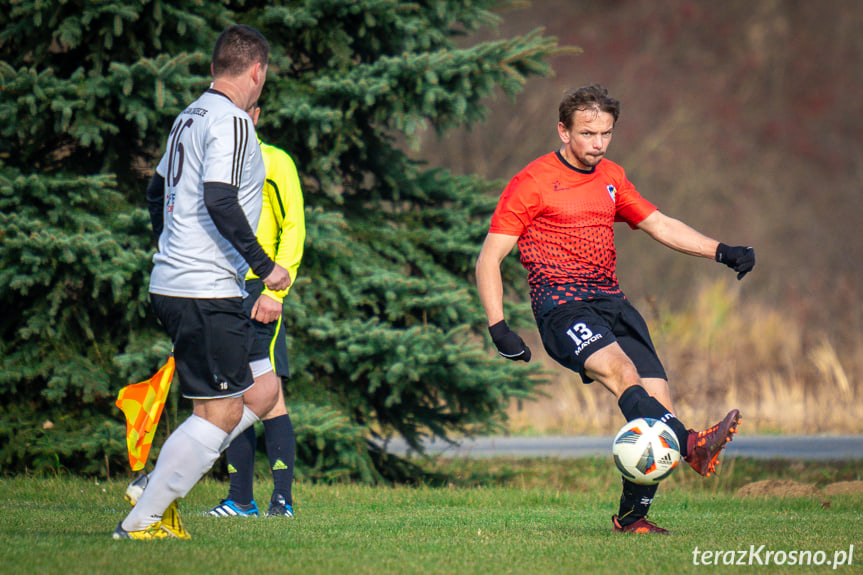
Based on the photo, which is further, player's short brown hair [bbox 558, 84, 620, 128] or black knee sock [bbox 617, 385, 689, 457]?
player's short brown hair [bbox 558, 84, 620, 128]

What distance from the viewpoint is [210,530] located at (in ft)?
16.1

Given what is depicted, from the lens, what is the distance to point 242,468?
19.9 ft

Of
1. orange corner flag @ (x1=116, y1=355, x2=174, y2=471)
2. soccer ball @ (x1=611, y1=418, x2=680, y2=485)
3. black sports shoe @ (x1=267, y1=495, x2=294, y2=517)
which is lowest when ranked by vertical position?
black sports shoe @ (x1=267, y1=495, x2=294, y2=517)

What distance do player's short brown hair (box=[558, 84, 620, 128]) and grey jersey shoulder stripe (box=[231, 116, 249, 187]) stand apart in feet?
5.81

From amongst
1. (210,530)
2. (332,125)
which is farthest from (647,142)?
(210,530)

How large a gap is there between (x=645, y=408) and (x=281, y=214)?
103 inches

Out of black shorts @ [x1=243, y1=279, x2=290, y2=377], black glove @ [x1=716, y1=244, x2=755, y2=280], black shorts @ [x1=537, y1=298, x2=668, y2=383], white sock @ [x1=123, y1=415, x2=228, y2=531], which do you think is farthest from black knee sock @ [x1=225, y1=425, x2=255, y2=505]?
black glove @ [x1=716, y1=244, x2=755, y2=280]

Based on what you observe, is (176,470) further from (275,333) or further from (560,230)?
(560,230)

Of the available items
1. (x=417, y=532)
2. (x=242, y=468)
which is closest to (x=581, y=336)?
(x=417, y=532)

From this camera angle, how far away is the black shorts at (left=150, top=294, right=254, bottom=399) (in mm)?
4363

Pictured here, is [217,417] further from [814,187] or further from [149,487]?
[814,187]

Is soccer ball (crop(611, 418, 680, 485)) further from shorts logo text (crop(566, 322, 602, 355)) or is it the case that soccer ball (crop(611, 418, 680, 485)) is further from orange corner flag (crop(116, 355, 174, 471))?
orange corner flag (crop(116, 355, 174, 471))

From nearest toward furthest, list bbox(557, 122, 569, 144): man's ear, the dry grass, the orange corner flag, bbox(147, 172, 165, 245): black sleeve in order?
the orange corner flag < bbox(147, 172, 165, 245): black sleeve < bbox(557, 122, 569, 144): man's ear < the dry grass

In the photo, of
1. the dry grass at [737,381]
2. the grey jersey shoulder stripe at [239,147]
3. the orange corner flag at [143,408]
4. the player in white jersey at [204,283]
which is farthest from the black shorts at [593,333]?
the dry grass at [737,381]
